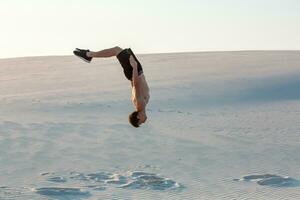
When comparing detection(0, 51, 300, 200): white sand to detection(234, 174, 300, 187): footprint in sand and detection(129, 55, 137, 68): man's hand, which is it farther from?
detection(129, 55, 137, 68): man's hand

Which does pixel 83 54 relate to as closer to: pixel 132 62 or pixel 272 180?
pixel 132 62

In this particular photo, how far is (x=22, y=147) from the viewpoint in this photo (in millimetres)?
22438

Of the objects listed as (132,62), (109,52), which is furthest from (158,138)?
(132,62)

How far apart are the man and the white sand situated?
346 inches

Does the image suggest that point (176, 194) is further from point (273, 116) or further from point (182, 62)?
point (182, 62)

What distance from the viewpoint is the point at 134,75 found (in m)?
7.76

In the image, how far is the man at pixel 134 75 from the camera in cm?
781

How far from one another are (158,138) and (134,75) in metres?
17.0

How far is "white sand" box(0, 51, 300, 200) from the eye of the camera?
59.1 ft

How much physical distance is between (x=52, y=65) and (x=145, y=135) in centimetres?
3398

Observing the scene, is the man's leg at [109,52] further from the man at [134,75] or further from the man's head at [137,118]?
the man's head at [137,118]

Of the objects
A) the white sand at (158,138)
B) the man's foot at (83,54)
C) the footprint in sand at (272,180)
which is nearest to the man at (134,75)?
the man's foot at (83,54)

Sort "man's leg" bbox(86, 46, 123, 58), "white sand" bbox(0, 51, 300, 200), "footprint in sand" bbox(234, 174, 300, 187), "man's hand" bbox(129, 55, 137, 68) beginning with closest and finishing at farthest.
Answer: "man's hand" bbox(129, 55, 137, 68), "man's leg" bbox(86, 46, 123, 58), "white sand" bbox(0, 51, 300, 200), "footprint in sand" bbox(234, 174, 300, 187)

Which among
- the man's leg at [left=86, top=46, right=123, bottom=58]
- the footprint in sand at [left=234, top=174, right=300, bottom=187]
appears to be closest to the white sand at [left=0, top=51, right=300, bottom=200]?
the footprint in sand at [left=234, top=174, right=300, bottom=187]
